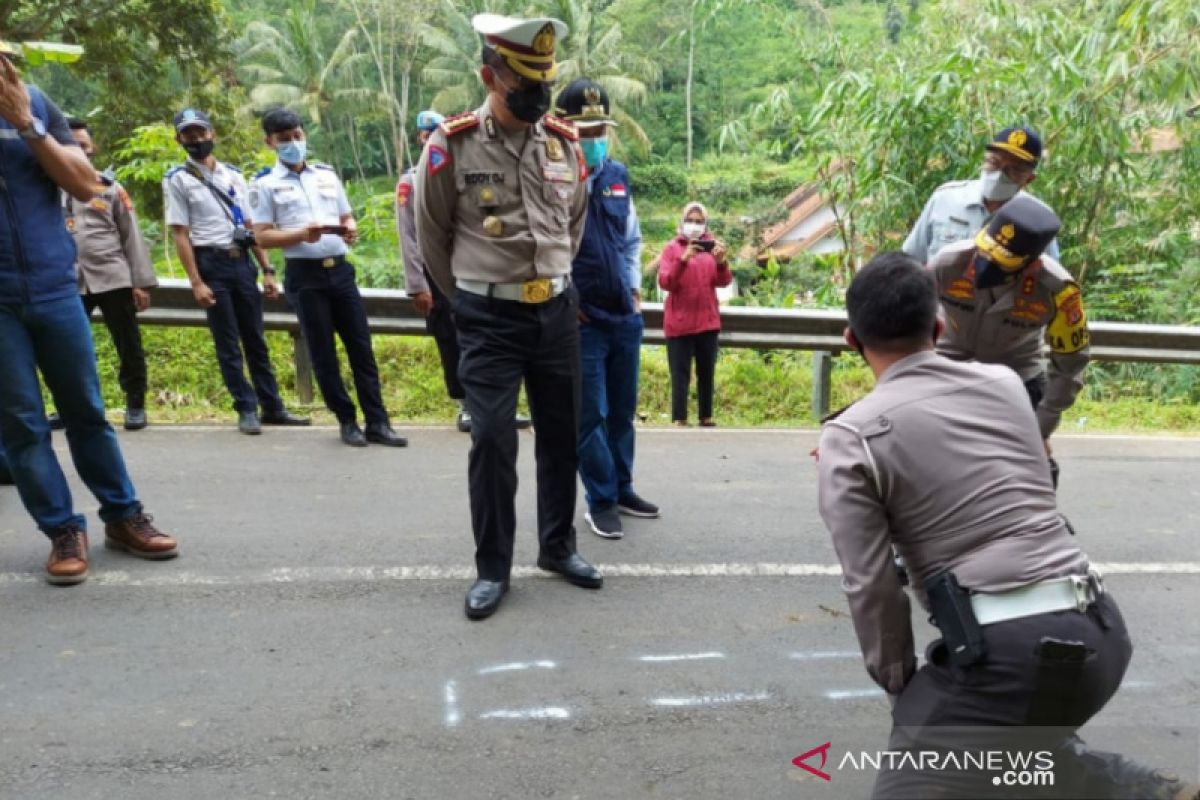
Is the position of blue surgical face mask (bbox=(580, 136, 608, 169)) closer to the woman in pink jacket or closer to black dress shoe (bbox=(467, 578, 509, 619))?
black dress shoe (bbox=(467, 578, 509, 619))

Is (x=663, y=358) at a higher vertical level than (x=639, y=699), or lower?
lower

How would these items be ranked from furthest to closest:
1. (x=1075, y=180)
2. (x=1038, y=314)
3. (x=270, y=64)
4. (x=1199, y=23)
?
(x=270, y=64) < (x=1075, y=180) < (x=1199, y=23) < (x=1038, y=314)

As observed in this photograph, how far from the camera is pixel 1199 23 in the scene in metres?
8.74

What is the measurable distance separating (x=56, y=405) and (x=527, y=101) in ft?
7.39

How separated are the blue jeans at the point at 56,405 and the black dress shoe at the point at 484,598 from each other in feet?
5.25

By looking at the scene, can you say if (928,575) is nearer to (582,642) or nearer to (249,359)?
(582,642)

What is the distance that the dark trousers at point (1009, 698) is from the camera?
2168 mm

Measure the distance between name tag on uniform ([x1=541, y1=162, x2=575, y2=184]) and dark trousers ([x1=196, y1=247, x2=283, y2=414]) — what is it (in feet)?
10.9

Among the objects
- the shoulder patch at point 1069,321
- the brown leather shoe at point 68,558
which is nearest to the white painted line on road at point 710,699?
the shoulder patch at point 1069,321

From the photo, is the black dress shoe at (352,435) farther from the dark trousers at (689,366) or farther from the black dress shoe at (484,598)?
the black dress shoe at (484,598)

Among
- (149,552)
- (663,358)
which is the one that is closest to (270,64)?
(663,358)

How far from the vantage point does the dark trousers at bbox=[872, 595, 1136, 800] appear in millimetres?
2168

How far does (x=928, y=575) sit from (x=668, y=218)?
38.2 metres

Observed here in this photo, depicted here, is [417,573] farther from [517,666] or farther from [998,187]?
[998,187]
